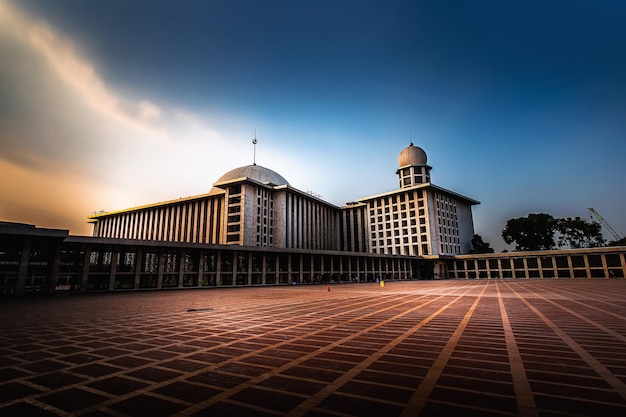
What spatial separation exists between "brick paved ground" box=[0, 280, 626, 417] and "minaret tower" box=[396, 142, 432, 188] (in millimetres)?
71293

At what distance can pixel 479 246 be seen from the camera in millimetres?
73875

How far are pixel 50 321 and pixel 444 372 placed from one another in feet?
30.8

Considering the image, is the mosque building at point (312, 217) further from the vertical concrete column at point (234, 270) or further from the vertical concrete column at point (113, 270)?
the vertical concrete column at point (113, 270)

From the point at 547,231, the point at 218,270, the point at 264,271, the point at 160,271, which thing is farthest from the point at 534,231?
the point at 160,271

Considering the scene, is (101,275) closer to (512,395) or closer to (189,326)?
(189,326)

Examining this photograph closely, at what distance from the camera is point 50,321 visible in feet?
26.6

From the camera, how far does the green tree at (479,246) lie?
7238 cm

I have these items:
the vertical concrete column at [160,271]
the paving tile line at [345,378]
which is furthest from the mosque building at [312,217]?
the paving tile line at [345,378]

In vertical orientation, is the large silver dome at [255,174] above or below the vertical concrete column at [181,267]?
above

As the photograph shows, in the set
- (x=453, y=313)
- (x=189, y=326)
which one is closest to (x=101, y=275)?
(x=189, y=326)

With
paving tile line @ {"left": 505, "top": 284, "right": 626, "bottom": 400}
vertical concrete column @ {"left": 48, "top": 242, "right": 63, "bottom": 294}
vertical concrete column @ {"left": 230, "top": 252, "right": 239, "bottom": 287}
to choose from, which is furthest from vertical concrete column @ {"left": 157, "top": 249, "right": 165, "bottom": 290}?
paving tile line @ {"left": 505, "top": 284, "right": 626, "bottom": 400}

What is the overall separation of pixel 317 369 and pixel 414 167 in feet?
252

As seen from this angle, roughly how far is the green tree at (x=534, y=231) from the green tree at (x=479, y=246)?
6898 mm

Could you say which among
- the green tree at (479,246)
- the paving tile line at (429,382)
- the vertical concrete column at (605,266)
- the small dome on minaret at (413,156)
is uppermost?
the small dome on minaret at (413,156)
